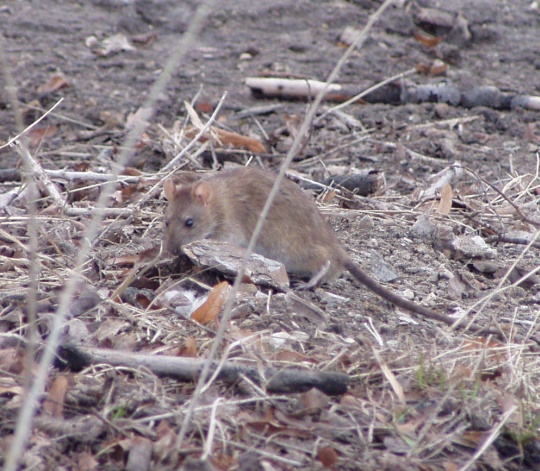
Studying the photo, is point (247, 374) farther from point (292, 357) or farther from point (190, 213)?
point (190, 213)

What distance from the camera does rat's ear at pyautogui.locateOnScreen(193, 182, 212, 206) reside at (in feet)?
17.5

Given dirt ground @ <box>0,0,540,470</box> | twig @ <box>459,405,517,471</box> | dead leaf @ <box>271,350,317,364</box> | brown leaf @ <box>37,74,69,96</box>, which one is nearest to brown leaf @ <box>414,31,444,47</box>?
dirt ground @ <box>0,0,540,470</box>

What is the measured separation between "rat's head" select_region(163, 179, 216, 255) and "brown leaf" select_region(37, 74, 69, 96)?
3.55 metres

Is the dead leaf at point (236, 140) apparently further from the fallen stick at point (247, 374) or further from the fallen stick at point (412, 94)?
the fallen stick at point (247, 374)

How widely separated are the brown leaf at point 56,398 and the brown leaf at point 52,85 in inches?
220

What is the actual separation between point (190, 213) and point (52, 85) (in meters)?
3.93

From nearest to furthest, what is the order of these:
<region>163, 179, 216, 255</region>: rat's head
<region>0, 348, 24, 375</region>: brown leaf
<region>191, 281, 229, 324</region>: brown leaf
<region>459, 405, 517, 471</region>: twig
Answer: <region>459, 405, 517, 471</region>: twig < <region>0, 348, 24, 375</region>: brown leaf < <region>191, 281, 229, 324</region>: brown leaf < <region>163, 179, 216, 255</region>: rat's head

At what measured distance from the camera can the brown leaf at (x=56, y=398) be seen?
329cm

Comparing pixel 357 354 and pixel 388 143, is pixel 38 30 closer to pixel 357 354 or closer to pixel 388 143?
pixel 388 143

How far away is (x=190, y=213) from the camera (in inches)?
209

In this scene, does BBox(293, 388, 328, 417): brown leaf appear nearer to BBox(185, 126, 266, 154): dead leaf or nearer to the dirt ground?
the dirt ground

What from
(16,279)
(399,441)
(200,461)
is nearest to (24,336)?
(16,279)

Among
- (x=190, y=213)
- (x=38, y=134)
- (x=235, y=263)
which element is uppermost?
(x=235, y=263)

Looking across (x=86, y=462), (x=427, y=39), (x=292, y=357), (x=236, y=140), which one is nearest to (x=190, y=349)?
(x=292, y=357)
